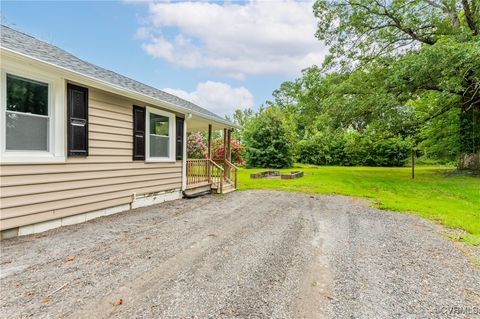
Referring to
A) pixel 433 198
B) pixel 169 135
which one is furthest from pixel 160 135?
pixel 433 198

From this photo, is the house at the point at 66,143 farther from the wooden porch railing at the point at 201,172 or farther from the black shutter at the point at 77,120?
the wooden porch railing at the point at 201,172

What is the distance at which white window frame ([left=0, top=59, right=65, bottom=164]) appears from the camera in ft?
11.7

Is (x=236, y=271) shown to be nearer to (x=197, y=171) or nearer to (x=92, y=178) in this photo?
(x=92, y=178)

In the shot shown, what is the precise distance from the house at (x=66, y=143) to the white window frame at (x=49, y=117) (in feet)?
0.04

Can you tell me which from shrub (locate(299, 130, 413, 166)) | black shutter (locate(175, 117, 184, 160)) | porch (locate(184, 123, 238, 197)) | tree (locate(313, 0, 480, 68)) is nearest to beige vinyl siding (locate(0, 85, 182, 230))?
black shutter (locate(175, 117, 184, 160))

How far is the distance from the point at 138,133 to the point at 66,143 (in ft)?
5.61

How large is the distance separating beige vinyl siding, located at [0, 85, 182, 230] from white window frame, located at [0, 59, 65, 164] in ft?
0.41

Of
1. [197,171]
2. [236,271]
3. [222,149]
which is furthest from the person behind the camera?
[222,149]

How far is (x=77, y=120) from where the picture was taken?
4508mm

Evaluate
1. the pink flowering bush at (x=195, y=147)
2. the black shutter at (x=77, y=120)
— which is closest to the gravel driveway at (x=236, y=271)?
the black shutter at (x=77, y=120)

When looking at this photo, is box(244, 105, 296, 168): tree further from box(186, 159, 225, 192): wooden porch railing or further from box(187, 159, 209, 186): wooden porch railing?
box(187, 159, 209, 186): wooden porch railing

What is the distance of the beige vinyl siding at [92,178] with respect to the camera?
12.1 ft

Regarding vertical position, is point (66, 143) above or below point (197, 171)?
above

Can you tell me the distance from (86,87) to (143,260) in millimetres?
3480
